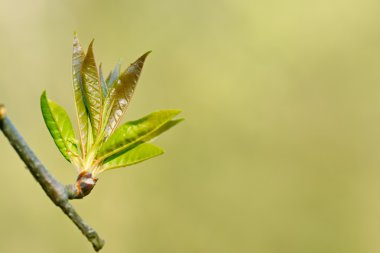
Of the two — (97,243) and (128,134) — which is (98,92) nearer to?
(128,134)

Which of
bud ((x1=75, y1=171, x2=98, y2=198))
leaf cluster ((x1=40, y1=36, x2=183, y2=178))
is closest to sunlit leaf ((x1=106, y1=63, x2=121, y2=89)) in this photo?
leaf cluster ((x1=40, y1=36, x2=183, y2=178))

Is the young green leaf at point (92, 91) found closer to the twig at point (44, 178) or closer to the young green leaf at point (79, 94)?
the young green leaf at point (79, 94)

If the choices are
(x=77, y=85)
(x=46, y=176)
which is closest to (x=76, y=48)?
(x=77, y=85)

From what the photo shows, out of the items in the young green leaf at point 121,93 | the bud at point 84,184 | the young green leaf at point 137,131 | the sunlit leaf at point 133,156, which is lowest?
the bud at point 84,184

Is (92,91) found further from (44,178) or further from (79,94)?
(44,178)

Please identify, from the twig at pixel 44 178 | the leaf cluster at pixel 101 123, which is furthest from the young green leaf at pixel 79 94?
the twig at pixel 44 178

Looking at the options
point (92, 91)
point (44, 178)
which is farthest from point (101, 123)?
point (44, 178)
